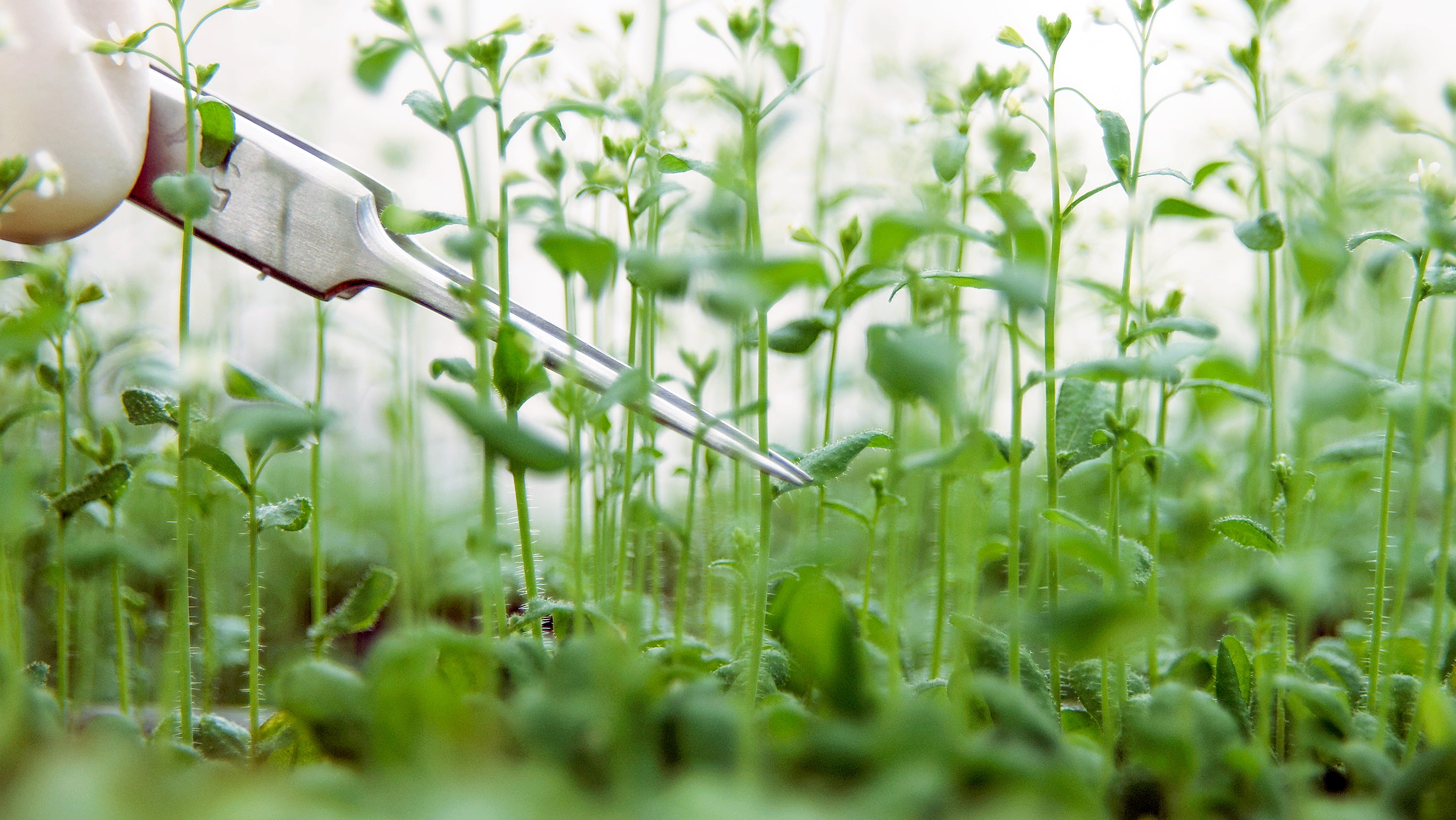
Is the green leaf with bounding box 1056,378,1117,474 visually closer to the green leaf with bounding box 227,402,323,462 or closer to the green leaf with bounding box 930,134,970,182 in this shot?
the green leaf with bounding box 930,134,970,182

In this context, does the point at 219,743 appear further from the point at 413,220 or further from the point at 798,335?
the point at 798,335

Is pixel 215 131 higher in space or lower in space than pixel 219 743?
higher

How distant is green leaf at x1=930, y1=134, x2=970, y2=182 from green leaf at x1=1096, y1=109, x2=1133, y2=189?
0.33 feet

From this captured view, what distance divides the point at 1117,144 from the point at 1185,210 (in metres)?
0.13

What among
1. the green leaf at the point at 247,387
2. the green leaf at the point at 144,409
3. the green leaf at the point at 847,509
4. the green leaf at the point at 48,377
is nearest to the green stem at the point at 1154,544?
the green leaf at the point at 847,509

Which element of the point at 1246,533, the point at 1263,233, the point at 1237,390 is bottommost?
the point at 1246,533

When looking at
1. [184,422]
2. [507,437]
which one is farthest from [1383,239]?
[184,422]

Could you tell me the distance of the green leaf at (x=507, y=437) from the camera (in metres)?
0.41

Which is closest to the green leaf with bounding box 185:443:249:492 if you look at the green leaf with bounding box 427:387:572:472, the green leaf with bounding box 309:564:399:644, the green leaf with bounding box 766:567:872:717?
the green leaf with bounding box 309:564:399:644

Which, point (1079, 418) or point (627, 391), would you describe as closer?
point (627, 391)

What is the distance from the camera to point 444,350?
178 centimetres

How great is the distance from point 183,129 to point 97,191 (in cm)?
8

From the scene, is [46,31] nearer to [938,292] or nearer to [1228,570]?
[938,292]

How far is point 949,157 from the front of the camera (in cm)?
68
